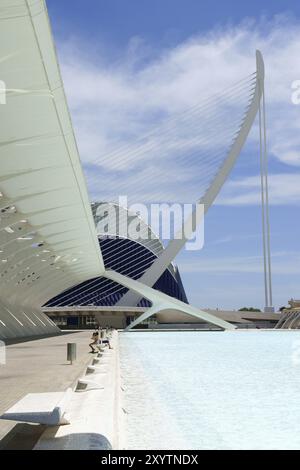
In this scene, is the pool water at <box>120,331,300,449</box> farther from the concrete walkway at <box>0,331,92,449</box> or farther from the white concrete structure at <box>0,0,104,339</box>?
the white concrete structure at <box>0,0,104,339</box>

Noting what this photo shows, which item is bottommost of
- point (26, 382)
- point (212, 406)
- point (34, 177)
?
point (212, 406)

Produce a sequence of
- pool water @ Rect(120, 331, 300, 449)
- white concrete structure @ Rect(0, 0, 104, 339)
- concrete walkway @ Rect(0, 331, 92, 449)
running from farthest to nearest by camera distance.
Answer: white concrete structure @ Rect(0, 0, 104, 339)
pool water @ Rect(120, 331, 300, 449)
concrete walkway @ Rect(0, 331, 92, 449)

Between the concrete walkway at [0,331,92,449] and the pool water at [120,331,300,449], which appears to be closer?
the concrete walkway at [0,331,92,449]

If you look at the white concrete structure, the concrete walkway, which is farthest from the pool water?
the white concrete structure

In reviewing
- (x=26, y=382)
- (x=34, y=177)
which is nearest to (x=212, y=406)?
(x=26, y=382)

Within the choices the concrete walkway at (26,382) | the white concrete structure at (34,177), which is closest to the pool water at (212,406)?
the concrete walkway at (26,382)

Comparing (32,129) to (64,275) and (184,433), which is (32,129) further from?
(64,275)

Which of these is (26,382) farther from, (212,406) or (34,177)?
(34,177)

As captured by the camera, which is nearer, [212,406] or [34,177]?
[212,406]

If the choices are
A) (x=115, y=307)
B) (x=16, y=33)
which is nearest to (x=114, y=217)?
(x=115, y=307)

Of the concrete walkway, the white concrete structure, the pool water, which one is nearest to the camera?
the concrete walkway

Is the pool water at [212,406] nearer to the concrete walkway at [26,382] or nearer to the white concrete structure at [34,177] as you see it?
the concrete walkway at [26,382]

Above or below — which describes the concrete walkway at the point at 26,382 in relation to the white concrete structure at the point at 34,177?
below

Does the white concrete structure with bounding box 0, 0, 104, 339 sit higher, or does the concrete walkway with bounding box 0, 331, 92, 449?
the white concrete structure with bounding box 0, 0, 104, 339
